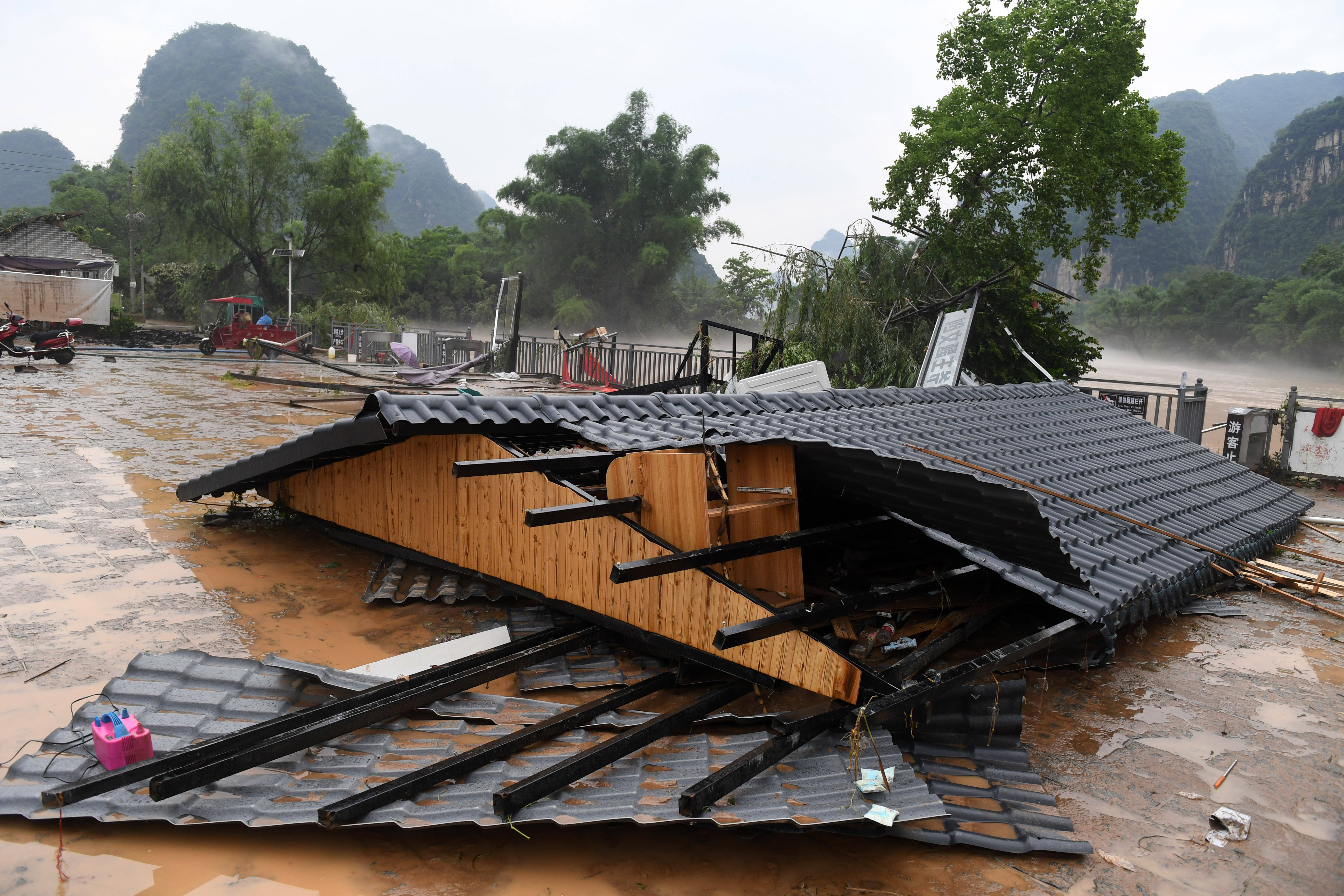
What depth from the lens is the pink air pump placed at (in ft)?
10.4

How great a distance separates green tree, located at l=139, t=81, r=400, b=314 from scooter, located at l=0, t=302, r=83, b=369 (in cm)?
1740

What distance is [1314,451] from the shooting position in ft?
39.4

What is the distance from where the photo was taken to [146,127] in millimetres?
103625

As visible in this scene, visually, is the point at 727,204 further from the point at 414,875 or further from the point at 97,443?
the point at 414,875

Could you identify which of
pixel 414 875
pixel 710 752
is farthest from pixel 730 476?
pixel 414 875

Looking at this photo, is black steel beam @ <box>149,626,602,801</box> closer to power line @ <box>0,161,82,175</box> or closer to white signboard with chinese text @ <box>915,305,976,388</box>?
white signboard with chinese text @ <box>915,305,976,388</box>

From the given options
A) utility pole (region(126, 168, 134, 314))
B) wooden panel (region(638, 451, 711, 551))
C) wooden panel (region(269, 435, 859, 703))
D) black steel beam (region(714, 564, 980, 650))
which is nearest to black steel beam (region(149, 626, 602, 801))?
wooden panel (region(269, 435, 859, 703))

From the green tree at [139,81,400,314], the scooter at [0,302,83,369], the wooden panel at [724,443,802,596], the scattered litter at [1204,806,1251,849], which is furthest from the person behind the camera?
the green tree at [139,81,400,314]

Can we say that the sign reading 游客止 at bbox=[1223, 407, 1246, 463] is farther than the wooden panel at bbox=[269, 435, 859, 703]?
Yes

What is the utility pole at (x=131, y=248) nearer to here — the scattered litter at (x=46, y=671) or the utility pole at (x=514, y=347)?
the utility pole at (x=514, y=347)

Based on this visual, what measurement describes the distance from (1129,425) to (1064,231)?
30.6 feet

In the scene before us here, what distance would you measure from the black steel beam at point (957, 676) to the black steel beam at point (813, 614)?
460mm

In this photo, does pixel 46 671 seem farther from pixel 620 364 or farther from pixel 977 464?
pixel 620 364

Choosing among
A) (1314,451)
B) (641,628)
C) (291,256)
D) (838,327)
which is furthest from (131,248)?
(1314,451)
